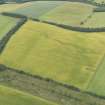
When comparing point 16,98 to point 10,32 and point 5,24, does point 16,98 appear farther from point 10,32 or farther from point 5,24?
point 5,24

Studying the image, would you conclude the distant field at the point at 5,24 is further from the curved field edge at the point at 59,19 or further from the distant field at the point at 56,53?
the curved field edge at the point at 59,19

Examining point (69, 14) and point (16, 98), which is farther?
point (69, 14)

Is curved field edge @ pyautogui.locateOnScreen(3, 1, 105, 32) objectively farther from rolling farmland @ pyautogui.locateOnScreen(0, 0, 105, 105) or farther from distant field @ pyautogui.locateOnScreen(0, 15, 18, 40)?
distant field @ pyautogui.locateOnScreen(0, 15, 18, 40)

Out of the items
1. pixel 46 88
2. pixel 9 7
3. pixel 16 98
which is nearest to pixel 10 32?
pixel 46 88

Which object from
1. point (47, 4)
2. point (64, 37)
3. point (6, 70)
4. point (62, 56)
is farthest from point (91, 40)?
point (47, 4)

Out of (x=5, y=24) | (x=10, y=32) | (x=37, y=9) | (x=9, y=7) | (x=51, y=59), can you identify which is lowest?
(x=9, y=7)

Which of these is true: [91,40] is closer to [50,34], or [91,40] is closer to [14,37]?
[50,34]
